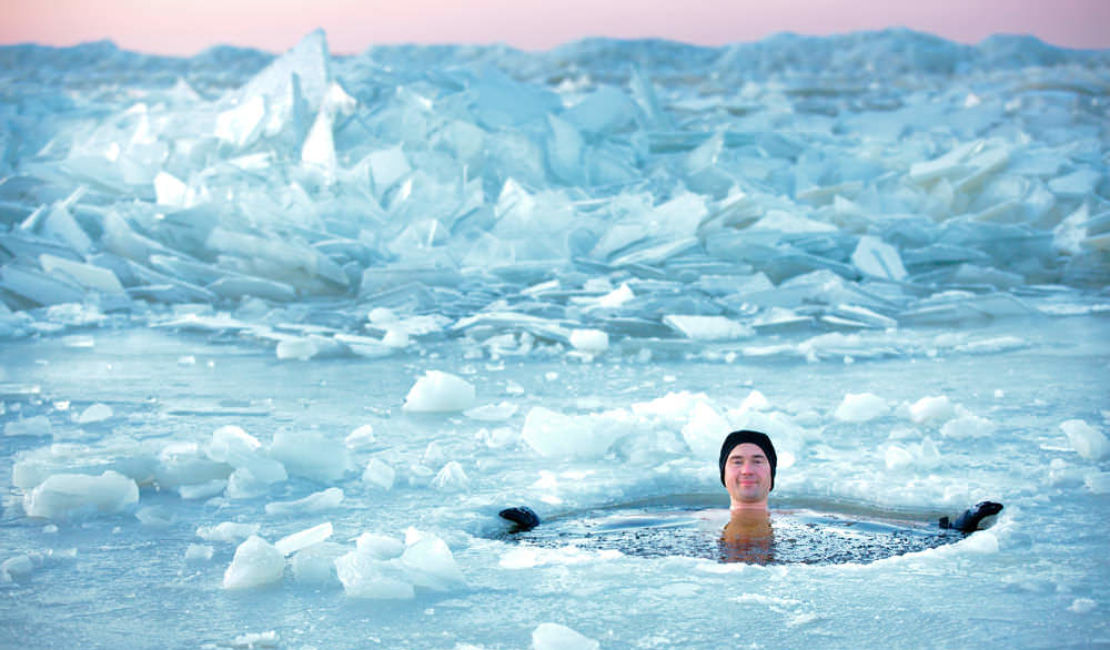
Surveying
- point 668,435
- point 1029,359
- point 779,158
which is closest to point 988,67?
point 779,158

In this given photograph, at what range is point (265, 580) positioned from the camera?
241 cm

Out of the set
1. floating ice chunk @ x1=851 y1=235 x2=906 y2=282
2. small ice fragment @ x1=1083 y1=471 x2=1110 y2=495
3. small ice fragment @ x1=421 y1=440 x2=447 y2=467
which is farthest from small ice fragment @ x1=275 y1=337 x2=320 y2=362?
floating ice chunk @ x1=851 y1=235 x2=906 y2=282

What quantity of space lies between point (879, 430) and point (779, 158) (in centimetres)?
647

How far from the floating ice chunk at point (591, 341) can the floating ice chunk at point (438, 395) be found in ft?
3.86

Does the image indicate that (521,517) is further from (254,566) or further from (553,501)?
(254,566)

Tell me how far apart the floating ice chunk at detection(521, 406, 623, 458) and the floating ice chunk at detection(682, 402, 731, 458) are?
0.83ft

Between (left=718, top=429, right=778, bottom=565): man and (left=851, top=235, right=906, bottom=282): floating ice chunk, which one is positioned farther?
(left=851, top=235, right=906, bottom=282): floating ice chunk

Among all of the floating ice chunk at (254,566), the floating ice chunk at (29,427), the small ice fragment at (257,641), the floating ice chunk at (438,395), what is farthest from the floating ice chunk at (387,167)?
the small ice fragment at (257,641)

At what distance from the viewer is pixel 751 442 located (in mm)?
3211

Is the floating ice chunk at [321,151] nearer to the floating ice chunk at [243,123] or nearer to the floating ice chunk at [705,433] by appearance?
the floating ice chunk at [243,123]

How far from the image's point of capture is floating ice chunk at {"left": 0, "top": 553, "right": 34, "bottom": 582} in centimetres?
247

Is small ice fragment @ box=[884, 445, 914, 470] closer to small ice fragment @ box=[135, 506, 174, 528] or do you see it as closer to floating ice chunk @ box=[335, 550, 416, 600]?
floating ice chunk @ box=[335, 550, 416, 600]

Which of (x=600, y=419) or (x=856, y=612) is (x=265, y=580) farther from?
(x=600, y=419)

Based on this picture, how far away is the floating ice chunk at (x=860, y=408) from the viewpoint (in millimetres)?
3984
